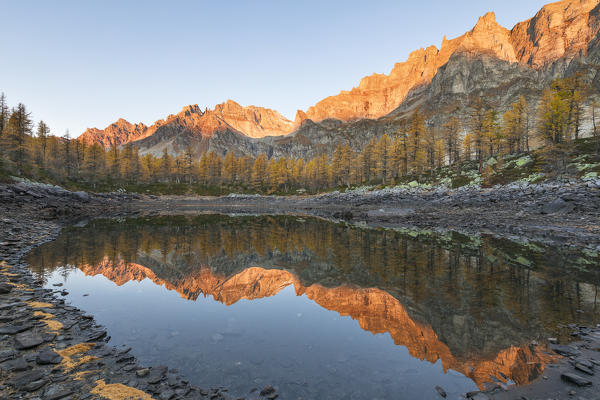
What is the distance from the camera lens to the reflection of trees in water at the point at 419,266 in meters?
7.71

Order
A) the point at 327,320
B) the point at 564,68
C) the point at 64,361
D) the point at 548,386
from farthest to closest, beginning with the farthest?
the point at 564,68, the point at 327,320, the point at 64,361, the point at 548,386

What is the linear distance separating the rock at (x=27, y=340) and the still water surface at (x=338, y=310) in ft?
4.99

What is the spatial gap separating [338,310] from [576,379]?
5.67 meters

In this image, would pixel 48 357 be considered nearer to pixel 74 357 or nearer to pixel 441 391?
pixel 74 357

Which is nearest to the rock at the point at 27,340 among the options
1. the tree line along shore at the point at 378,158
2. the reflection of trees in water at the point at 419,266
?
A: the reflection of trees in water at the point at 419,266

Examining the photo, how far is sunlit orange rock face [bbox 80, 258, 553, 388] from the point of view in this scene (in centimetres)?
552

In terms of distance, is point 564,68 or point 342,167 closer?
point 342,167

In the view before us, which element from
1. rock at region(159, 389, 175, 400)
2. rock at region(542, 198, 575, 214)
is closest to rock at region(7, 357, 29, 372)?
rock at region(159, 389, 175, 400)

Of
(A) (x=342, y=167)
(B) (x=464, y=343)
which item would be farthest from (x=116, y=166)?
(B) (x=464, y=343)

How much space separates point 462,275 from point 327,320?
7461 millimetres

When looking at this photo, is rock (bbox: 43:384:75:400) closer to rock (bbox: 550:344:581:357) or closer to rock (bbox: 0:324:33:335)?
rock (bbox: 0:324:33:335)

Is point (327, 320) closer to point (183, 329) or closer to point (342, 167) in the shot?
point (183, 329)

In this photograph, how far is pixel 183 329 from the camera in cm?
738

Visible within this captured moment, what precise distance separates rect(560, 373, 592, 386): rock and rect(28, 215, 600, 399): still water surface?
438 millimetres
